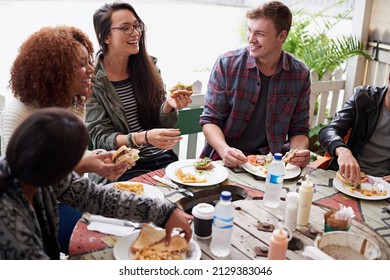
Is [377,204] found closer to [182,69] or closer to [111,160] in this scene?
[111,160]

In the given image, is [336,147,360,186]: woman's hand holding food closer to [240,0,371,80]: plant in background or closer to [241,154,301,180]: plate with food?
[241,154,301,180]: plate with food

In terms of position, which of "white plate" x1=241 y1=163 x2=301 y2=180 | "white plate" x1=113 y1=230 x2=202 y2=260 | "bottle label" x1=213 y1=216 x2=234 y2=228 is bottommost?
"white plate" x1=113 y1=230 x2=202 y2=260

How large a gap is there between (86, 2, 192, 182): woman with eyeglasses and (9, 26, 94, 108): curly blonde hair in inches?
25.2

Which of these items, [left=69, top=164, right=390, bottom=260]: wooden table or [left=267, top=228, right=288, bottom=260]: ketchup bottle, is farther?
[left=69, top=164, right=390, bottom=260]: wooden table

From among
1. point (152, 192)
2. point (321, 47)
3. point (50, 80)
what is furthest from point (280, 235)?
point (321, 47)

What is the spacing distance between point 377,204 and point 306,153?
458 mm

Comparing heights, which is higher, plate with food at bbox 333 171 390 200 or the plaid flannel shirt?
the plaid flannel shirt

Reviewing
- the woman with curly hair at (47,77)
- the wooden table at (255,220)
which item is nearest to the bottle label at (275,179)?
the wooden table at (255,220)

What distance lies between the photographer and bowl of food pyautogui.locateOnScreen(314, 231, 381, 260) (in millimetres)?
1571

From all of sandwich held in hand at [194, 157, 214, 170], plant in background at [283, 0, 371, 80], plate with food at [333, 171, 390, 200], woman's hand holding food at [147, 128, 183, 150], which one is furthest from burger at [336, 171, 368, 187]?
plant in background at [283, 0, 371, 80]

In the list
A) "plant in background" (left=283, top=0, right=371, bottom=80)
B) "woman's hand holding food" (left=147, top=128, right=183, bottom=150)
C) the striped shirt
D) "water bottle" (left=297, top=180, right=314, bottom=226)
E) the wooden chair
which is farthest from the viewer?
"plant in background" (left=283, top=0, right=371, bottom=80)

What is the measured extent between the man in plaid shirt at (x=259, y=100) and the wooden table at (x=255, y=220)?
0.56 metres
